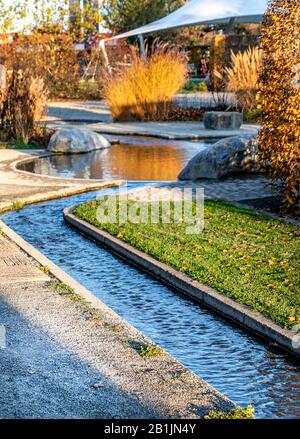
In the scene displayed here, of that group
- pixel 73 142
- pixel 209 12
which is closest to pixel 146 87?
pixel 73 142

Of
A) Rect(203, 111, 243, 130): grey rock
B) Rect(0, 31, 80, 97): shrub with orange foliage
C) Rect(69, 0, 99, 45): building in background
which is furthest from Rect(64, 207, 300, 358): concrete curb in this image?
Rect(69, 0, 99, 45): building in background

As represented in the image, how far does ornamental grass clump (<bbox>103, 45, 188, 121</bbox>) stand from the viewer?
22.7m

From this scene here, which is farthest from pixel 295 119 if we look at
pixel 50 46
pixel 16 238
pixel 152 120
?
pixel 50 46

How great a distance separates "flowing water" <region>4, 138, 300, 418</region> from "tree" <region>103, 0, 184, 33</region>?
118ft

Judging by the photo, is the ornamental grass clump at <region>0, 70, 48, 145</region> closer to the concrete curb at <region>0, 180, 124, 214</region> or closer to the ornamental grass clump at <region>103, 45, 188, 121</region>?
the ornamental grass clump at <region>103, 45, 188, 121</region>

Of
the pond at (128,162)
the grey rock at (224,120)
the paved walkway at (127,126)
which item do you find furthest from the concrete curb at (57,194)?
the grey rock at (224,120)

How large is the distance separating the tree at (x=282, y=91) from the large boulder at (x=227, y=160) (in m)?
2.48

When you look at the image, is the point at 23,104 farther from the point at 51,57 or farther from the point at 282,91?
the point at 51,57

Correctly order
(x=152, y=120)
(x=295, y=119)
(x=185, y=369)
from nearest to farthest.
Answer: (x=185, y=369) → (x=295, y=119) → (x=152, y=120)

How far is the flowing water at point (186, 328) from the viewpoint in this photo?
18.0ft

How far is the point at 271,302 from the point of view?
265 inches

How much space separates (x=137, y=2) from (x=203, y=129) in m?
25.0

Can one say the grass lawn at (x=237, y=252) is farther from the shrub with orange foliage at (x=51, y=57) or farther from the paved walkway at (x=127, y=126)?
the shrub with orange foliage at (x=51, y=57)

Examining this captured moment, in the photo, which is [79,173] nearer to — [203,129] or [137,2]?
[203,129]
